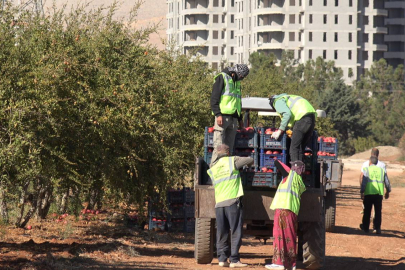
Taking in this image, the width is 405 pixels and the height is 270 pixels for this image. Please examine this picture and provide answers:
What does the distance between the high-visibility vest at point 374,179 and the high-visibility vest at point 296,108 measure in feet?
23.8

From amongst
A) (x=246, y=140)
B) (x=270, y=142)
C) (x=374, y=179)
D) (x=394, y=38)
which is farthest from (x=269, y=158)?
(x=394, y=38)

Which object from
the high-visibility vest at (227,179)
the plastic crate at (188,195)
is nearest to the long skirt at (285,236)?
the high-visibility vest at (227,179)

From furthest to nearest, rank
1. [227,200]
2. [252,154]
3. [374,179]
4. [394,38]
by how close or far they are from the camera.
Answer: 1. [394,38]
2. [374,179]
3. [252,154]
4. [227,200]

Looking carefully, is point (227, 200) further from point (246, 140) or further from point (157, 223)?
point (157, 223)

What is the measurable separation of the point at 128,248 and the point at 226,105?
3.26m

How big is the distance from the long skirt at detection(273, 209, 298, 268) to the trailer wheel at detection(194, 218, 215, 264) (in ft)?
3.56

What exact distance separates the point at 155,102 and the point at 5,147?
3.91 metres

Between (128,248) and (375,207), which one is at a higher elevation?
(375,207)

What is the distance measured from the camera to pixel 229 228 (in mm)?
11961

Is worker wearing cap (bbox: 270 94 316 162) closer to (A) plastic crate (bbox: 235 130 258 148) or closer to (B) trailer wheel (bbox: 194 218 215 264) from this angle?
(A) plastic crate (bbox: 235 130 258 148)

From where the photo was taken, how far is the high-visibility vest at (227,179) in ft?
37.4

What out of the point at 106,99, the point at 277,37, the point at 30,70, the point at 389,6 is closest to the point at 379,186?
the point at 106,99

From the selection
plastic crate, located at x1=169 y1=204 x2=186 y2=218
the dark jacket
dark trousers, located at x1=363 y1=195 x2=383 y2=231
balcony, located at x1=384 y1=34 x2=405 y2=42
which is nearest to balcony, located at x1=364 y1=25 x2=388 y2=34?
balcony, located at x1=384 y1=34 x2=405 y2=42

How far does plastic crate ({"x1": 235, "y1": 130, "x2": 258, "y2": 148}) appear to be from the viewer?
11656mm
